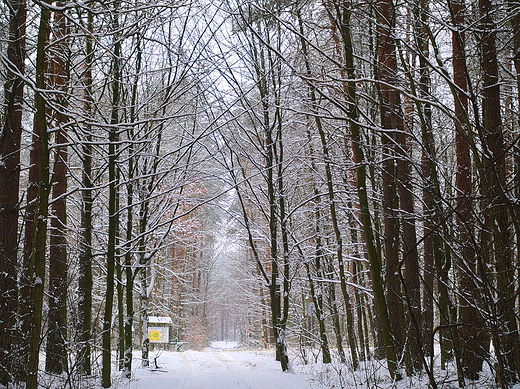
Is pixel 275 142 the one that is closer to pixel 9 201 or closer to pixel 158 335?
pixel 9 201

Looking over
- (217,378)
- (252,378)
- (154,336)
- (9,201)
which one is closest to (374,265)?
(252,378)

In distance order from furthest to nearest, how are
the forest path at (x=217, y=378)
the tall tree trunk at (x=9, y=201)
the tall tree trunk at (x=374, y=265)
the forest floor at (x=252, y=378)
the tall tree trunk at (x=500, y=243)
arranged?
the forest path at (x=217, y=378), the forest floor at (x=252, y=378), the tall tree trunk at (x=9, y=201), the tall tree trunk at (x=374, y=265), the tall tree trunk at (x=500, y=243)

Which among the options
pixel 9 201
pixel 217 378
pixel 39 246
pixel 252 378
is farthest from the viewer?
pixel 217 378

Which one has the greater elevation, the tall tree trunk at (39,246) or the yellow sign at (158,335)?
the tall tree trunk at (39,246)

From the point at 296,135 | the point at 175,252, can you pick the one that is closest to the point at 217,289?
the point at 175,252

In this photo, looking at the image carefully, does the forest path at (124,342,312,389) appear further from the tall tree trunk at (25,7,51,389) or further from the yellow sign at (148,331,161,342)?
the yellow sign at (148,331,161,342)

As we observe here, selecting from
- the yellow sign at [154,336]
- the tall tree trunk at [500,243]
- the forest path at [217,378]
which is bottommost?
the forest path at [217,378]

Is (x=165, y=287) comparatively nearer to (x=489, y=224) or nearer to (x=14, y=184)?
(x=14, y=184)

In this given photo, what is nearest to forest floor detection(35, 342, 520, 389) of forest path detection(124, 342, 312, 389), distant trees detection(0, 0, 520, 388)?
forest path detection(124, 342, 312, 389)

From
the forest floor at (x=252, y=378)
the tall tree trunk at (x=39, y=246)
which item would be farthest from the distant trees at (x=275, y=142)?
the forest floor at (x=252, y=378)

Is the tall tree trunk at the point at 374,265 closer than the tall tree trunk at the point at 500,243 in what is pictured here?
No

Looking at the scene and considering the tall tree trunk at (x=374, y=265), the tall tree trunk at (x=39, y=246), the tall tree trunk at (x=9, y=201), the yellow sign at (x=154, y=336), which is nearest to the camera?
the tall tree trunk at (x=39, y=246)

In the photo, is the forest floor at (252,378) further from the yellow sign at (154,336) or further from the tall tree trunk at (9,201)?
the yellow sign at (154,336)

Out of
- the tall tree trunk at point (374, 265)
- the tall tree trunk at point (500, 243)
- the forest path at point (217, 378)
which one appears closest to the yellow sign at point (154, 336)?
the forest path at point (217, 378)
